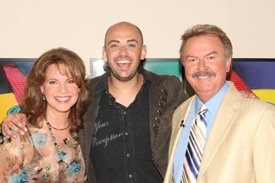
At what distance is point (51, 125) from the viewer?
7.68 ft

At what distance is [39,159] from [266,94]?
7.84ft

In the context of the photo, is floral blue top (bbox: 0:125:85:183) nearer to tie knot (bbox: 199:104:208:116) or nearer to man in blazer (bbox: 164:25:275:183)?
man in blazer (bbox: 164:25:275:183)

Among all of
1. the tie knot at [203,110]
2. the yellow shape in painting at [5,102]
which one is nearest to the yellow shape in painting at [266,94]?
the tie knot at [203,110]

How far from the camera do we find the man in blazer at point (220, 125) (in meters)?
1.69

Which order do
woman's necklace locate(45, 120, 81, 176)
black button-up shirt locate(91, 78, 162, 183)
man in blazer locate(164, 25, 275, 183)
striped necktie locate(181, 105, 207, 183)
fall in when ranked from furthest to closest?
1. black button-up shirt locate(91, 78, 162, 183)
2. woman's necklace locate(45, 120, 81, 176)
3. striped necktie locate(181, 105, 207, 183)
4. man in blazer locate(164, 25, 275, 183)

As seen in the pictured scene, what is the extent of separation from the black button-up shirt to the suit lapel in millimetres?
766

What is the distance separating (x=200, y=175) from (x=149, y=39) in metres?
1.81

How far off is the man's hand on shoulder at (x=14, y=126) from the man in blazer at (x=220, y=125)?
96 centimetres

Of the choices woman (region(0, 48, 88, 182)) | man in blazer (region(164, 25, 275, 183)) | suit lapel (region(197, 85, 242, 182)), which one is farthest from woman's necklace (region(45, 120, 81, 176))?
suit lapel (region(197, 85, 242, 182))

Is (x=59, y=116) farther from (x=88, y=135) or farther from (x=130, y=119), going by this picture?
(x=130, y=119)

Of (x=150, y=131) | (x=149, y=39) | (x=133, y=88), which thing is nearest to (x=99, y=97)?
(x=133, y=88)

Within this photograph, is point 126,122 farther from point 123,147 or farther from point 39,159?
point 39,159

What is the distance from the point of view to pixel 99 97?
2.67 m

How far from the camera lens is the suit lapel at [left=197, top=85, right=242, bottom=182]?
1.83m
